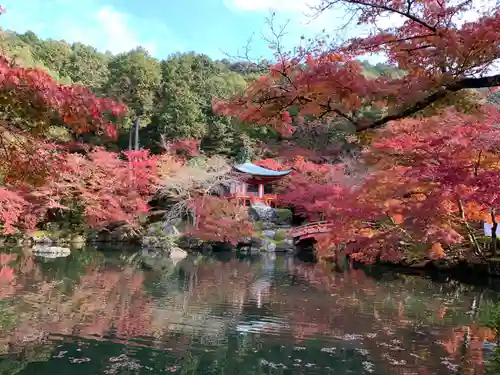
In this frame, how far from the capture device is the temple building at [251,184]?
22.3m

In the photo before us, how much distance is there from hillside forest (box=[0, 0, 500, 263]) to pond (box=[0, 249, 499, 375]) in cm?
195

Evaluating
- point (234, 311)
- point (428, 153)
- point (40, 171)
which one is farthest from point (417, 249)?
point (40, 171)

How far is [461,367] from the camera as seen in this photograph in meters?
4.80

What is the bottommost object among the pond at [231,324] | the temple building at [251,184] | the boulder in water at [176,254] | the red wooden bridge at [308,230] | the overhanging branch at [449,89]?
the pond at [231,324]

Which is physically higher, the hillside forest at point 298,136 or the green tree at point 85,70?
the green tree at point 85,70

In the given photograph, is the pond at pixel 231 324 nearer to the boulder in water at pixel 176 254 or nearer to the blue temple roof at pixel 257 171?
the boulder in water at pixel 176 254

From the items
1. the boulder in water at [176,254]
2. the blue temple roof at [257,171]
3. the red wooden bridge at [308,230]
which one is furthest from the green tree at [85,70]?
the red wooden bridge at [308,230]

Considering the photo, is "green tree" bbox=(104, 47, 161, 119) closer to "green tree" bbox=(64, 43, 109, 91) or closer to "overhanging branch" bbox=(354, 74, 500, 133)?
"green tree" bbox=(64, 43, 109, 91)

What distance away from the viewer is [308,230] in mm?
20594

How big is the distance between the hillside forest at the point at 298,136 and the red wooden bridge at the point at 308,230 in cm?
115

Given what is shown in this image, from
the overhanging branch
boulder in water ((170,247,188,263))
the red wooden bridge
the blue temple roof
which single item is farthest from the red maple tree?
the blue temple roof

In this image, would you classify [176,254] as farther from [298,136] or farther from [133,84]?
[133,84]

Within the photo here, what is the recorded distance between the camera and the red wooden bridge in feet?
67.4

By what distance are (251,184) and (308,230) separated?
4.61 meters
